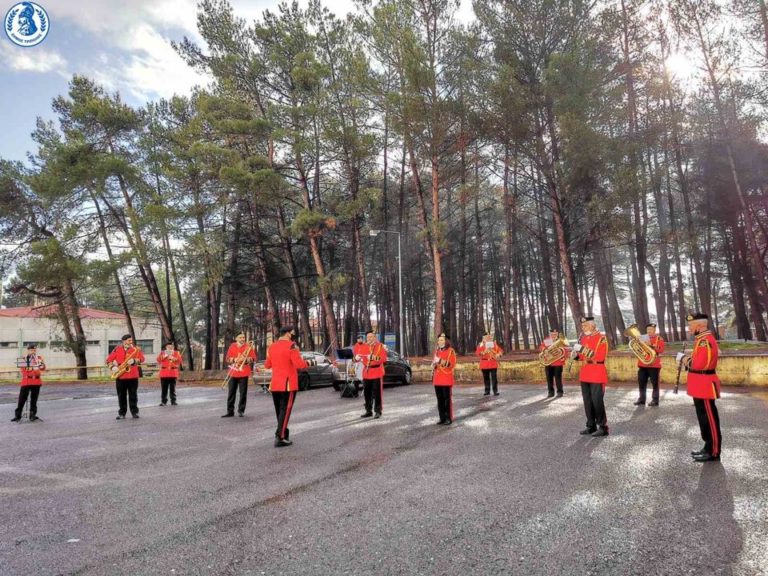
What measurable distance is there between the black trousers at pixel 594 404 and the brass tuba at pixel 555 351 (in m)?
5.44

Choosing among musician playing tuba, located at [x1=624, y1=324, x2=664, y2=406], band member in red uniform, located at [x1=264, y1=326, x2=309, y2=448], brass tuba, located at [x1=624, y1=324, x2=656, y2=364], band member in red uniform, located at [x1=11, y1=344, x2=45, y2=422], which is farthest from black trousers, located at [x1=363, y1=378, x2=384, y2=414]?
band member in red uniform, located at [x1=11, y1=344, x2=45, y2=422]

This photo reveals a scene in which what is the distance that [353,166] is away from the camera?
998 inches

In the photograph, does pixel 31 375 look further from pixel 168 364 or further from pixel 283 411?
pixel 283 411

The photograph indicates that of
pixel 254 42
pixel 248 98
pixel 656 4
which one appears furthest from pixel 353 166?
pixel 656 4

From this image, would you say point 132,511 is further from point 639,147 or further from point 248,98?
point 248,98

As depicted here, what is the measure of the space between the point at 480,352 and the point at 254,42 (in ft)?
70.6

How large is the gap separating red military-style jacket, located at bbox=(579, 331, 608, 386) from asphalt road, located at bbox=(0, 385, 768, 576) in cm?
98

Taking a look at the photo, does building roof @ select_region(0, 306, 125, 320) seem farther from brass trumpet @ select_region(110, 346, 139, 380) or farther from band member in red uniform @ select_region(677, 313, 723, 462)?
band member in red uniform @ select_region(677, 313, 723, 462)

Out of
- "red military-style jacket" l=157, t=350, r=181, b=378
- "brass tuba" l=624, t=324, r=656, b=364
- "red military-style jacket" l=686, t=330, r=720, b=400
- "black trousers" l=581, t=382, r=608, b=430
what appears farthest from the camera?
"red military-style jacket" l=157, t=350, r=181, b=378

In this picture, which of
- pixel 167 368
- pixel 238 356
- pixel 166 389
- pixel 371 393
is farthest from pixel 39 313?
pixel 371 393

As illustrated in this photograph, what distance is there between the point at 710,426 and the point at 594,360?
6.65 feet

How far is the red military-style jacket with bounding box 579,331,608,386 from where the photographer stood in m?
7.84

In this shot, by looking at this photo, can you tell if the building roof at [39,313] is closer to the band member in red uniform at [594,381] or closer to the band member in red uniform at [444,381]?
the band member in red uniform at [444,381]

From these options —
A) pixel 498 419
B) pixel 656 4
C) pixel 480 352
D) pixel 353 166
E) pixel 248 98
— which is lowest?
pixel 498 419
